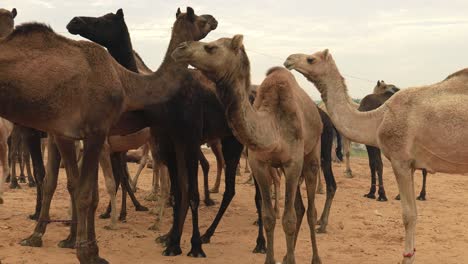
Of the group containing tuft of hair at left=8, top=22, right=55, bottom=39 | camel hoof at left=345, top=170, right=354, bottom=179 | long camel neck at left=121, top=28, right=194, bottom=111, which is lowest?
camel hoof at left=345, top=170, right=354, bottom=179

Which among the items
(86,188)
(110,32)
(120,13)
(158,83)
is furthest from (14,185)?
(86,188)

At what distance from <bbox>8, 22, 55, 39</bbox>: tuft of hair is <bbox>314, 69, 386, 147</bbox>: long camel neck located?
11.7 feet

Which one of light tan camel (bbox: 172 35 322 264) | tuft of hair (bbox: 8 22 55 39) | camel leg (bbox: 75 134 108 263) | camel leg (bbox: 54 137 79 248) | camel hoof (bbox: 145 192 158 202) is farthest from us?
camel hoof (bbox: 145 192 158 202)

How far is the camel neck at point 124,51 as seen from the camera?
787 centimetres

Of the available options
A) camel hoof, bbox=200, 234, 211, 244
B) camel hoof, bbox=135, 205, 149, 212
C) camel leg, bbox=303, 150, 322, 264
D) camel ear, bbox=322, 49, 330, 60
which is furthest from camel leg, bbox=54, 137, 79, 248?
camel ear, bbox=322, 49, 330, 60

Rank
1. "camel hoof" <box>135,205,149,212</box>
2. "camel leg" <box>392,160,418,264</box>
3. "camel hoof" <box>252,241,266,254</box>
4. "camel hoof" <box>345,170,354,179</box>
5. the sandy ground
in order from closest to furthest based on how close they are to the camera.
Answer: "camel leg" <box>392,160,418,264</box>, the sandy ground, "camel hoof" <box>252,241,266,254</box>, "camel hoof" <box>135,205,149,212</box>, "camel hoof" <box>345,170,354,179</box>

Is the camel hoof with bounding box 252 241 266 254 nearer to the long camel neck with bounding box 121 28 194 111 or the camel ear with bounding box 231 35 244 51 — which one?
the long camel neck with bounding box 121 28 194 111

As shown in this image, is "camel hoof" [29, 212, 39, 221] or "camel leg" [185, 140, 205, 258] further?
"camel hoof" [29, 212, 39, 221]

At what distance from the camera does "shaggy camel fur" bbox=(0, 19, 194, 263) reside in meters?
5.47

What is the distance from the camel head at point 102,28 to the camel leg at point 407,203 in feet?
13.0

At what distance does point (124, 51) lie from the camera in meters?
7.90

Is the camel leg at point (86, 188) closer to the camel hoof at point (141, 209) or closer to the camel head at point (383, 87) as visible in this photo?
the camel hoof at point (141, 209)

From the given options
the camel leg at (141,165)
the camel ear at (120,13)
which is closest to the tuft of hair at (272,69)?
the camel ear at (120,13)

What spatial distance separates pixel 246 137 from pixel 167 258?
2.34 m
